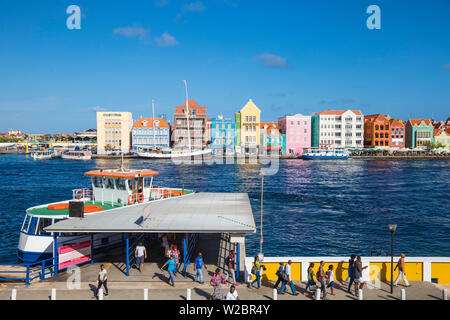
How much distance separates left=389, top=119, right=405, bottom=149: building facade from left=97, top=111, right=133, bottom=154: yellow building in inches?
3965

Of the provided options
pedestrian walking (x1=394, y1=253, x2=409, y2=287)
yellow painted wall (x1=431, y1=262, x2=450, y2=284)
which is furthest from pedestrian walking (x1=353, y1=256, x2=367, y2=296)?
yellow painted wall (x1=431, y1=262, x2=450, y2=284)

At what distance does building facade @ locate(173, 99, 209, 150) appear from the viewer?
436ft

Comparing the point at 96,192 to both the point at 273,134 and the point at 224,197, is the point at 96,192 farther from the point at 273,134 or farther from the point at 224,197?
the point at 273,134

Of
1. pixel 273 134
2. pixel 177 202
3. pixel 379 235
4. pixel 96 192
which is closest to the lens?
pixel 177 202

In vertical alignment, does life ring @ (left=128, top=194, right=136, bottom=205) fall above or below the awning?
above

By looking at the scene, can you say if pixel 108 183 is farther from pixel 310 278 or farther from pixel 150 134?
pixel 150 134

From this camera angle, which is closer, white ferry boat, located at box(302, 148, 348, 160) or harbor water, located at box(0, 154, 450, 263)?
harbor water, located at box(0, 154, 450, 263)

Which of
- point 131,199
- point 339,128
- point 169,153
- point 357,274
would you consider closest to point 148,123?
point 169,153

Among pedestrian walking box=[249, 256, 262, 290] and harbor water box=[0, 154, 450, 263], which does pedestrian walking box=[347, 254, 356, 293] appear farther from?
harbor water box=[0, 154, 450, 263]

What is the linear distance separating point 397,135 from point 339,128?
22.9 meters

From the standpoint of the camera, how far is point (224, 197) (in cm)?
2517
